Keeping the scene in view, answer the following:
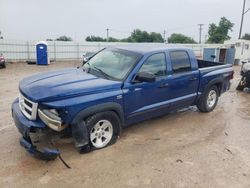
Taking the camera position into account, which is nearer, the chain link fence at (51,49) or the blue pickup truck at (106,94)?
the blue pickup truck at (106,94)

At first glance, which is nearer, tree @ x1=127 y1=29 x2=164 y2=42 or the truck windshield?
the truck windshield

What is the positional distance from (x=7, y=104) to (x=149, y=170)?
498cm

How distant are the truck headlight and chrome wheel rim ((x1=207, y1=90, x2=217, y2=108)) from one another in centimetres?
441

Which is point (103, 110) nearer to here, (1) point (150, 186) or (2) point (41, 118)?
(2) point (41, 118)

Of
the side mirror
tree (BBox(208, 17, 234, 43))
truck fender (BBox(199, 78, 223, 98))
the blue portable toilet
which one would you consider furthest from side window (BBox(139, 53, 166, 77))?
tree (BBox(208, 17, 234, 43))

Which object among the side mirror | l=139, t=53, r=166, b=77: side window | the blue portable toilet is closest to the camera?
the side mirror

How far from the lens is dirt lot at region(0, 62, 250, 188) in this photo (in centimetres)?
359

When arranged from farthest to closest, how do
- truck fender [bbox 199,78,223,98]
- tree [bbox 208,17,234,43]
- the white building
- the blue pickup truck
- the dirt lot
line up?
tree [bbox 208,17,234,43] < the white building < truck fender [bbox 199,78,223,98] < the blue pickup truck < the dirt lot

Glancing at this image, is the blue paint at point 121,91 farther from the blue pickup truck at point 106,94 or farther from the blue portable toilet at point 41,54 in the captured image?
the blue portable toilet at point 41,54

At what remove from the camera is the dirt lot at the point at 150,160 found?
141 inches

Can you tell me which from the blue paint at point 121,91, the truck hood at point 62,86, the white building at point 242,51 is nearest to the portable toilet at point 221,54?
the white building at point 242,51

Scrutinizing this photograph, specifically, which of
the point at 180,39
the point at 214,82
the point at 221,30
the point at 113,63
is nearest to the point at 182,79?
the point at 214,82

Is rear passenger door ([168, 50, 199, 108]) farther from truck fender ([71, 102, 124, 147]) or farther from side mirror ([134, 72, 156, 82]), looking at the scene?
truck fender ([71, 102, 124, 147])

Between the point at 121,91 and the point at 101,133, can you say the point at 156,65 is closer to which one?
the point at 121,91
